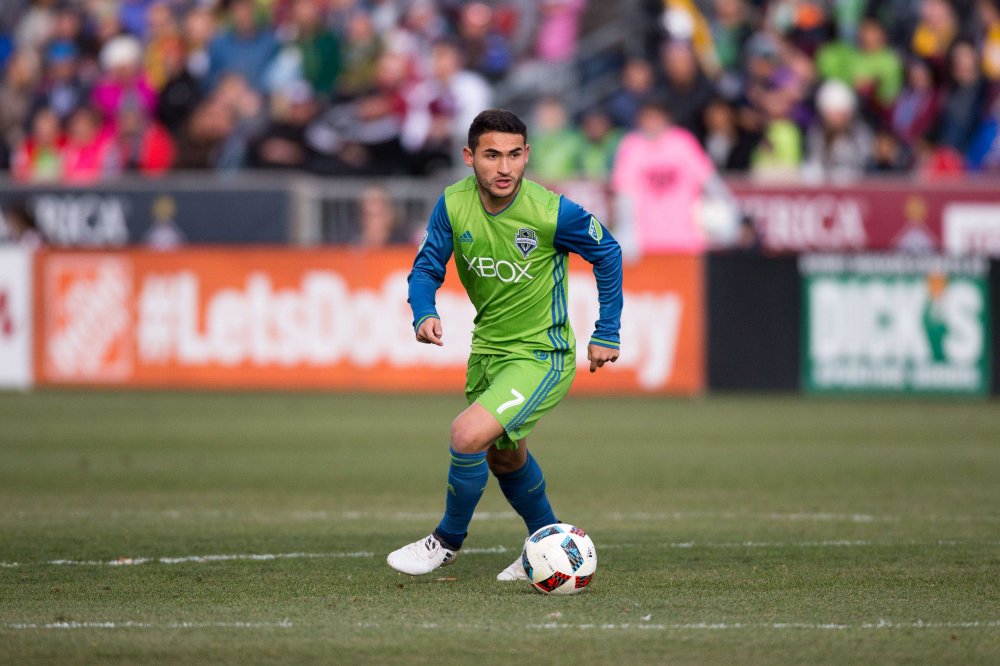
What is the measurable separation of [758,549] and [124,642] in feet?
11.3

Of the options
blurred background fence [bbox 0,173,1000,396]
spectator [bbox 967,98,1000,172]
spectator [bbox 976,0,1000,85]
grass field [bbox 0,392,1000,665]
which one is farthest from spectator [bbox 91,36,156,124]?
spectator [bbox 976,0,1000,85]

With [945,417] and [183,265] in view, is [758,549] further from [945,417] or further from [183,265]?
[183,265]

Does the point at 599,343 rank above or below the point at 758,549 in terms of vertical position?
above

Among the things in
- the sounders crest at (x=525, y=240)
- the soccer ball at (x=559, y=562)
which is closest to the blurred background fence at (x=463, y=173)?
the sounders crest at (x=525, y=240)

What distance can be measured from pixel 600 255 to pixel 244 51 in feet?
56.3

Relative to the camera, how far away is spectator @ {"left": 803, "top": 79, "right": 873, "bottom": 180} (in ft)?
67.1

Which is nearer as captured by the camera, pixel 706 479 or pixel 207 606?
pixel 207 606

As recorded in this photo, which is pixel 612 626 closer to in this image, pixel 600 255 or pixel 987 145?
pixel 600 255

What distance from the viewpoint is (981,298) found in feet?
58.6

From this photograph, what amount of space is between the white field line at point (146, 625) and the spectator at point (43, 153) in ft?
57.3

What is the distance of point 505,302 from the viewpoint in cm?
740

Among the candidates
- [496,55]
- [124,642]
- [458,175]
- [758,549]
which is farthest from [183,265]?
[124,642]

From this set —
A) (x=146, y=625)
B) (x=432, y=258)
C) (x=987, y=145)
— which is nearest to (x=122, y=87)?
(x=987, y=145)

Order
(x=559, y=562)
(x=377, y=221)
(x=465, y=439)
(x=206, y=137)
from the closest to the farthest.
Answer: (x=559, y=562)
(x=465, y=439)
(x=377, y=221)
(x=206, y=137)
